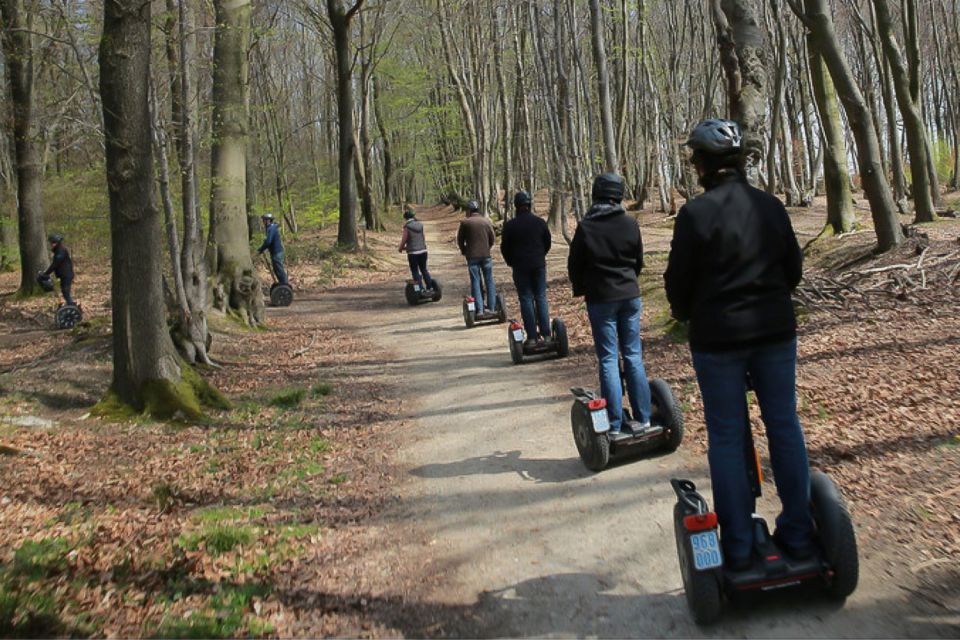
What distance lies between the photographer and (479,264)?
527 inches

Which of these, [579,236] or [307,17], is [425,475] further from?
[307,17]

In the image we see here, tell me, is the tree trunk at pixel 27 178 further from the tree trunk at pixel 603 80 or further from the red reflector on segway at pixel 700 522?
the red reflector on segway at pixel 700 522

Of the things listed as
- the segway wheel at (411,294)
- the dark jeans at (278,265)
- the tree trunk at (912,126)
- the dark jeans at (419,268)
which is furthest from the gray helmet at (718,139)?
the dark jeans at (278,265)

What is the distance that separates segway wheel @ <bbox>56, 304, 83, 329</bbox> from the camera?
55.0ft

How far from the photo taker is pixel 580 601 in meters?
4.06

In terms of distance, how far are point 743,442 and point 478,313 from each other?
10.3 meters

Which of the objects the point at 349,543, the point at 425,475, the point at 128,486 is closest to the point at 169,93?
the point at 128,486

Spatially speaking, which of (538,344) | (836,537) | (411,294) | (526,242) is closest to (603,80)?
(411,294)

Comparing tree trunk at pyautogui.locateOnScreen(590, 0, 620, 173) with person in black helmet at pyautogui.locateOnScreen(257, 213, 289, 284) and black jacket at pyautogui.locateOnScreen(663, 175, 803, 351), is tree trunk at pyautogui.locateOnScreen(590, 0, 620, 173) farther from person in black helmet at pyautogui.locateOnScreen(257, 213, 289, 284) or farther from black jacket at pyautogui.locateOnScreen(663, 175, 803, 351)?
black jacket at pyautogui.locateOnScreen(663, 175, 803, 351)

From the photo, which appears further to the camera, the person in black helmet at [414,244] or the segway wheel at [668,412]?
the person in black helmet at [414,244]

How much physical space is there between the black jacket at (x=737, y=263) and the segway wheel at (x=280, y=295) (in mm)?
16542

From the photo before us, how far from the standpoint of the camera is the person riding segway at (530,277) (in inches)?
390

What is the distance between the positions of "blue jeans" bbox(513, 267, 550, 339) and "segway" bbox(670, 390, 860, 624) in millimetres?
6593

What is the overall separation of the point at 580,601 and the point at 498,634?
50cm
